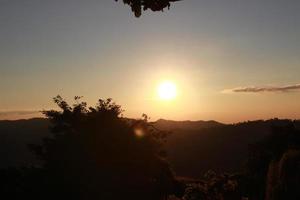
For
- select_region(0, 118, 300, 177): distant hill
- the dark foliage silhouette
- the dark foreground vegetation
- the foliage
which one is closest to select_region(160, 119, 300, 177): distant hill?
select_region(0, 118, 300, 177): distant hill

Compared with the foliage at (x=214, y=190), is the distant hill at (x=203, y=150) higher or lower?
higher

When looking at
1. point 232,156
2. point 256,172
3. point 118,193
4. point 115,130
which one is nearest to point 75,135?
point 115,130

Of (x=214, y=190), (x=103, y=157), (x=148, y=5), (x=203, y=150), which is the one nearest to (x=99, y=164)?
(x=103, y=157)

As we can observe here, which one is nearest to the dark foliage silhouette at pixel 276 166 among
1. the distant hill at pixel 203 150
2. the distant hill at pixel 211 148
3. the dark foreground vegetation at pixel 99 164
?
the dark foreground vegetation at pixel 99 164

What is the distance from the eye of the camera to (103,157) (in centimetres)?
3859

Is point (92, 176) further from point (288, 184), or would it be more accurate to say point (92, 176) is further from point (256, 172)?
point (256, 172)

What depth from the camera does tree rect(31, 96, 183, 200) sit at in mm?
35312

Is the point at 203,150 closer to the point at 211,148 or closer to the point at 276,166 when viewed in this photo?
the point at 211,148

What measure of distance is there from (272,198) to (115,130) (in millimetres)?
27087

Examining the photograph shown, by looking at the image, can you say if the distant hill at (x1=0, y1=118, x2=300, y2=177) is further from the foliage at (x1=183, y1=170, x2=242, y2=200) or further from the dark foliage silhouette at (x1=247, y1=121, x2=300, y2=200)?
the foliage at (x1=183, y1=170, x2=242, y2=200)

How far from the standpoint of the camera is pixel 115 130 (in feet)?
143

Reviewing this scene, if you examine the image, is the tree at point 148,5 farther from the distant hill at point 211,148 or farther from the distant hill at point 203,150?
the distant hill at point 211,148

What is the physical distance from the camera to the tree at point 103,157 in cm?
3531

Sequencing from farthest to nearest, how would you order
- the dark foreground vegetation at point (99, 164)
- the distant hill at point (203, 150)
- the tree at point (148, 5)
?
the distant hill at point (203, 150) → the dark foreground vegetation at point (99, 164) → the tree at point (148, 5)
